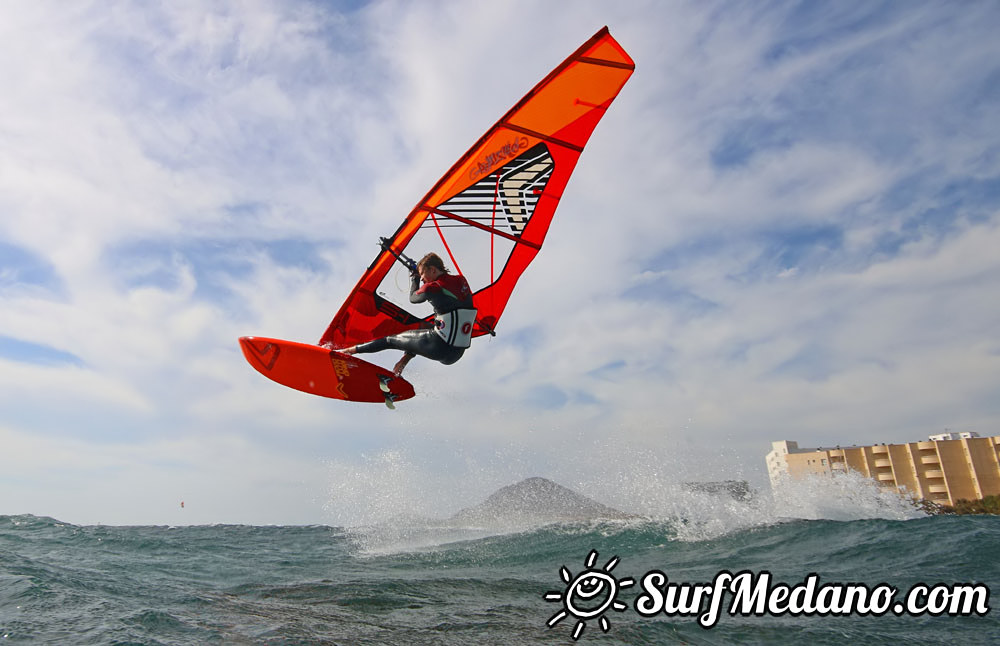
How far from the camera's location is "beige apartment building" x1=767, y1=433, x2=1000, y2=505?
41.6 metres

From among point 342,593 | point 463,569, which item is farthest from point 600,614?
point 463,569

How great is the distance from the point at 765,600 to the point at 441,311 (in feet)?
12.7

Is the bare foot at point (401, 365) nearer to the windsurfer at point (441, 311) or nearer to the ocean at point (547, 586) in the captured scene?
the windsurfer at point (441, 311)

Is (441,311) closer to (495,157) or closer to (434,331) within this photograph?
(434,331)

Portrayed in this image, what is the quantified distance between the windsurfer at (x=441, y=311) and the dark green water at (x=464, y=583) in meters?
2.39

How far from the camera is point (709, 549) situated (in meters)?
7.20

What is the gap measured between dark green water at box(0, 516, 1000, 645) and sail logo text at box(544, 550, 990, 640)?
4.7 inches

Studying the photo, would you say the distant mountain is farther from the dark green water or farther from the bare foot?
the bare foot

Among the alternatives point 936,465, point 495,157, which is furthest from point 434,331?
point 936,465

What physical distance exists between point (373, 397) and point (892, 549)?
20.9 ft

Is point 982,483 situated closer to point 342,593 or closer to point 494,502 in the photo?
Answer: point 494,502

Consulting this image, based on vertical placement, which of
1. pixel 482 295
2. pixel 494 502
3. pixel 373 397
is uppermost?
pixel 482 295

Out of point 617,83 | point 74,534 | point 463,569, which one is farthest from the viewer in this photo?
point 74,534

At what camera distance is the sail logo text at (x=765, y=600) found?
4.06 metres
